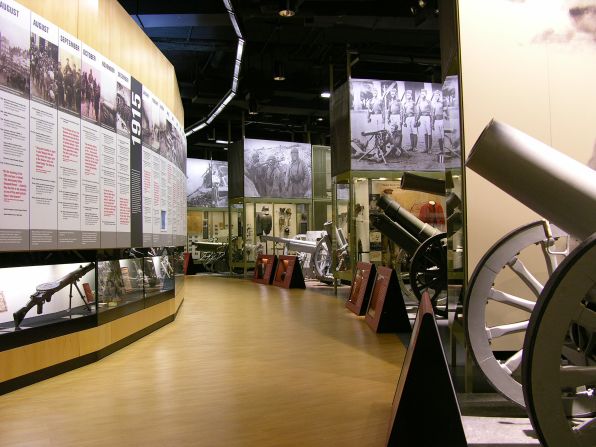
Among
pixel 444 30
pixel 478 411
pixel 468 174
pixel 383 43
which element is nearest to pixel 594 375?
pixel 478 411

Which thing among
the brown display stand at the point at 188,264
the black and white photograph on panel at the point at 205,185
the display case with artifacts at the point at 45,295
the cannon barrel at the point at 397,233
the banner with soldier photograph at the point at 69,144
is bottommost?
the brown display stand at the point at 188,264

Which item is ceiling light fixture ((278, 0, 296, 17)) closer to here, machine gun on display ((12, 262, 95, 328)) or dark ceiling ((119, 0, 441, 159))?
dark ceiling ((119, 0, 441, 159))

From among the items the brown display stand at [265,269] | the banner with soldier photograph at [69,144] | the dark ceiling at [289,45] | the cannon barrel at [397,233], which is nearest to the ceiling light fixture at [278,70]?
the dark ceiling at [289,45]

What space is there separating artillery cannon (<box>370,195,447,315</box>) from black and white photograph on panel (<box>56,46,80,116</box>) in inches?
180

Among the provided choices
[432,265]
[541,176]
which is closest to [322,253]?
[432,265]

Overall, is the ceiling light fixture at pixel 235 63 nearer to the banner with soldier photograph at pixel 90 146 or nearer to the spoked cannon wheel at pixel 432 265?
the banner with soldier photograph at pixel 90 146

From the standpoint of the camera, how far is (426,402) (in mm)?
2646

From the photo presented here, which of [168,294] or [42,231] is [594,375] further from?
[168,294]

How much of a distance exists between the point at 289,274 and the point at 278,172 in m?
5.59

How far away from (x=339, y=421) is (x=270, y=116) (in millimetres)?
18654

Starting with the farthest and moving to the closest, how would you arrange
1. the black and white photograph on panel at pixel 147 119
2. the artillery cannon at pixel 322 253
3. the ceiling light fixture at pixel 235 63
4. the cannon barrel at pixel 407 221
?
1. the artillery cannon at pixel 322 253
2. the ceiling light fixture at pixel 235 63
3. the cannon barrel at pixel 407 221
4. the black and white photograph on panel at pixel 147 119

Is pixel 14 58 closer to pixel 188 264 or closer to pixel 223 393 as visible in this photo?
pixel 223 393

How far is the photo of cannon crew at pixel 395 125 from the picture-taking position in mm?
11914

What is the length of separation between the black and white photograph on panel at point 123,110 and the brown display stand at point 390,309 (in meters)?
3.80
